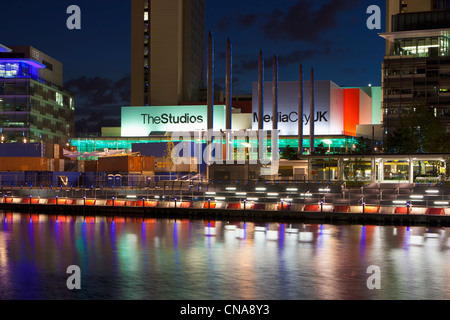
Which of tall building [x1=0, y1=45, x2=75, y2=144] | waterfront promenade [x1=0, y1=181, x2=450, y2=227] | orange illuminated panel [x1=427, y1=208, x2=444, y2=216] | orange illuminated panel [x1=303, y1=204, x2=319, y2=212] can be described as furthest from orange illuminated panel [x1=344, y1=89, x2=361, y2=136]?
orange illuminated panel [x1=427, y1=208, x2=444, y2=216]

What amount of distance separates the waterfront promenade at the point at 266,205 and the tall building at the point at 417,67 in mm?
63278

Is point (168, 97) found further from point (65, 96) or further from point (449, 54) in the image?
point (449, 54)

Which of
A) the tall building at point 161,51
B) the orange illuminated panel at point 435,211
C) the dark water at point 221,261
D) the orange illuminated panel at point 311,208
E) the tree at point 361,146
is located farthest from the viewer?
the tall building at point 161,51

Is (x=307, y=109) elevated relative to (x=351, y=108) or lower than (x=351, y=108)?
lower

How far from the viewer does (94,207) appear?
4953cm

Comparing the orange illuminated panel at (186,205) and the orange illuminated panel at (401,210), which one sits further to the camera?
the orange illuminated panel at (186,205)

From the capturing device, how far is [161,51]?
152m

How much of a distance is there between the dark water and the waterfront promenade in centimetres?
270

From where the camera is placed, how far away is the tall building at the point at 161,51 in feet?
495

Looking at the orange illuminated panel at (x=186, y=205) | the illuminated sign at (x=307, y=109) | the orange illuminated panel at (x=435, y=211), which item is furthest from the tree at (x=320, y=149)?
the orange illuminated panel at (x=435, y=211)

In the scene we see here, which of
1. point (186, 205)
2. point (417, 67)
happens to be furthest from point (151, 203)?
point (417, 67)

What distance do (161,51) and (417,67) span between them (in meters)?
65.5

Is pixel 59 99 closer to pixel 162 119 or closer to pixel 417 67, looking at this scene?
pixel 162 119

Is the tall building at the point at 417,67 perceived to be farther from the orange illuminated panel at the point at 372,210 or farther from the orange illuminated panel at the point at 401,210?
the orange illuminated panel at the point at 372,210
